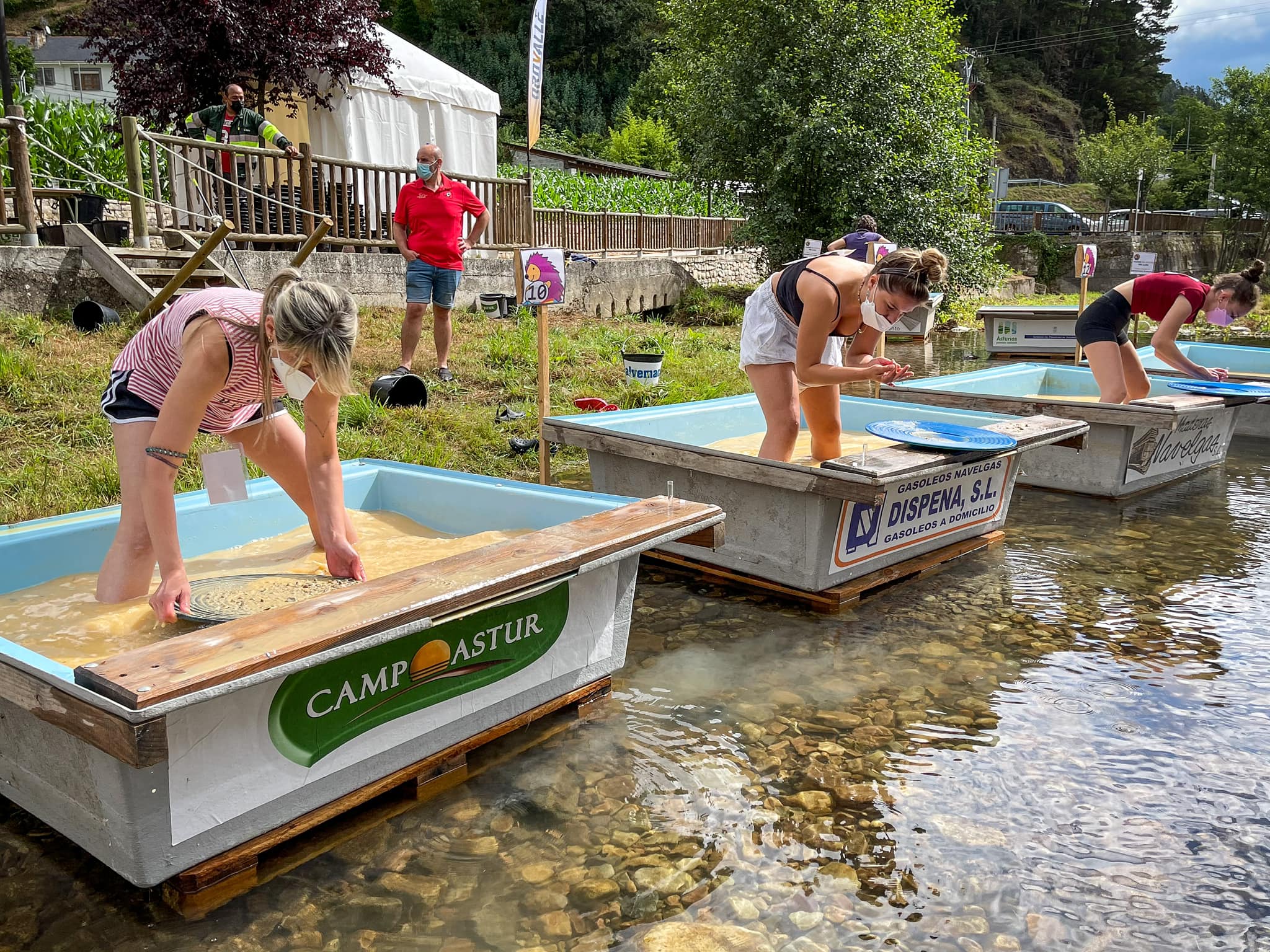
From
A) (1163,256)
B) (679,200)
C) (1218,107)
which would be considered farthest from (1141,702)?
(1218,107)

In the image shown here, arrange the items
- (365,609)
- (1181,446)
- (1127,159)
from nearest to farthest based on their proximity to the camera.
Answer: (365,609) < (1181,446) < (1127,159)

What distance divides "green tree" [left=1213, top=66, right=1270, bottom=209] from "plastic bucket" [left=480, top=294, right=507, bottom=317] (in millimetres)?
33585

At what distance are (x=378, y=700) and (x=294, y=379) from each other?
948 mm

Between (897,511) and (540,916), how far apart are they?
2931 millimetres

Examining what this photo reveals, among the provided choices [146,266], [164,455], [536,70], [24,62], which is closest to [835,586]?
[164,455]

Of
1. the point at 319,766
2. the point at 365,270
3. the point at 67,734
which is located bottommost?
the point at 319,766

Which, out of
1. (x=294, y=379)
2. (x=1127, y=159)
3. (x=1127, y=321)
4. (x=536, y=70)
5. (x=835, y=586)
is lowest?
(x=835, y=586)

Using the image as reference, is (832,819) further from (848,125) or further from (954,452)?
(848,125)

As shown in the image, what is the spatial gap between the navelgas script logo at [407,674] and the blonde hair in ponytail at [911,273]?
6.37 feet

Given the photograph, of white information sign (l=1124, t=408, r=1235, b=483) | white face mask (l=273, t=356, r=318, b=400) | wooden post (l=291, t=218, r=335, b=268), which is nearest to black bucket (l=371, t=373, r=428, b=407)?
wooden post (l=291, t=218, r=335, b=268)

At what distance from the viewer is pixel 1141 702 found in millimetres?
3590

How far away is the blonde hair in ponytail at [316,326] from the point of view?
8.69 ft

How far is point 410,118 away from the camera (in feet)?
49.7

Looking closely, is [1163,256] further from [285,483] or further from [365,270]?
[285,483]
